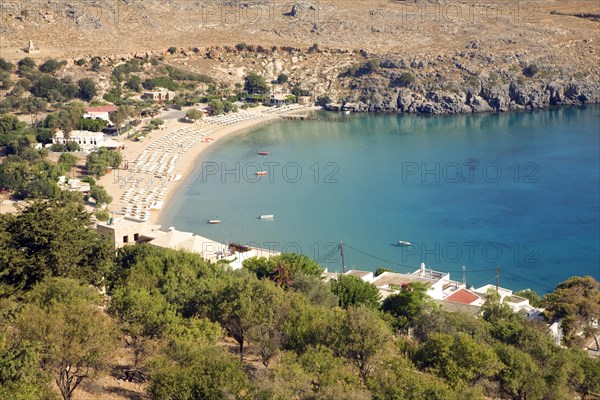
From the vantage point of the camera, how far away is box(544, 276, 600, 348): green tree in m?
25.7

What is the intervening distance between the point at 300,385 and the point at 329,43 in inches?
3333

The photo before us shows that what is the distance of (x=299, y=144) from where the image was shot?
66125mm

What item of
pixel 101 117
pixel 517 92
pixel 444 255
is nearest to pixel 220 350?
pixel 444 255

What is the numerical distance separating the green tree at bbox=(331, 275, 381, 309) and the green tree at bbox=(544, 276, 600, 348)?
585 cm

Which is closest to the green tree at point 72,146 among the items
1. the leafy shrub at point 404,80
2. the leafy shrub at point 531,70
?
the leafy shrub at point 404,80

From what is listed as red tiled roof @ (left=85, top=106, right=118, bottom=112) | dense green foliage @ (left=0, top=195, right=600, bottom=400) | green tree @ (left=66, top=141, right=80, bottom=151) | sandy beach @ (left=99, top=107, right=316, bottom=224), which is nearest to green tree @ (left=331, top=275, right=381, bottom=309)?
dense green foliage @ (left=0, top=195, right=600, bottom=400)

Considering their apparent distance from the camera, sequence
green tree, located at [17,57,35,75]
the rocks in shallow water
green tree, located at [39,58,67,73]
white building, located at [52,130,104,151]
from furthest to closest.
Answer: the rocks in shallow water, green tree, located at [39,58,67,73], green tree, located at [17,57,35,75], white building, located at [52,130,104,151]

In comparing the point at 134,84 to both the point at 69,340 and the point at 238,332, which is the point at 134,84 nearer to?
the point at 238,332

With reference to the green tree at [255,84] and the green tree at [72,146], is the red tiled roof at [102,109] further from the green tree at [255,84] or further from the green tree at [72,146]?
the green tree at [255,84]

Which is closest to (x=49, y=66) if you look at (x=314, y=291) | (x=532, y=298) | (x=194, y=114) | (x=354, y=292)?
(x=194, y=114)

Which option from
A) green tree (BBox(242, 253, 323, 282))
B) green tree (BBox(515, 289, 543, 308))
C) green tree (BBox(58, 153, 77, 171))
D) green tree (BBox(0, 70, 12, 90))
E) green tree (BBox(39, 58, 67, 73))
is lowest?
green tree (BBox(515, 289, 543, 308))

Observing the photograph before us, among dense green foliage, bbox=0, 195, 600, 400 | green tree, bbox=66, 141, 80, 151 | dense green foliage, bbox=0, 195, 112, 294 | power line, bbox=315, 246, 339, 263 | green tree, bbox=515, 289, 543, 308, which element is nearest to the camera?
dense green foliage, bbox=0, 195, 600, 400

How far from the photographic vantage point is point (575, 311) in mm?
25812

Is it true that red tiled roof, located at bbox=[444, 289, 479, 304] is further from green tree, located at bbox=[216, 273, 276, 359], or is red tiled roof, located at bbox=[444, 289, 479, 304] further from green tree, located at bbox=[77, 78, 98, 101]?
green tree, located at bbox=[77, 78, 98, 101]
